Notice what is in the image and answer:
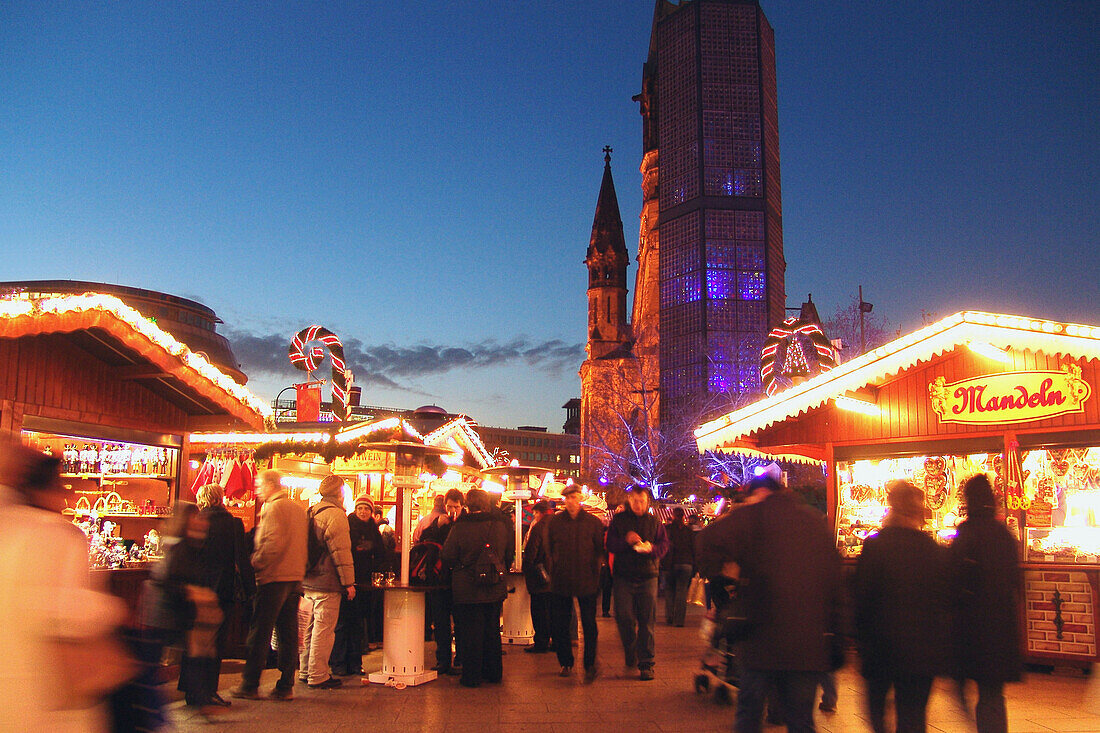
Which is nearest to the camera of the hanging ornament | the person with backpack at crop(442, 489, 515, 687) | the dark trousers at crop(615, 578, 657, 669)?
the person with backpack at crop(442, 489, 515, 687)

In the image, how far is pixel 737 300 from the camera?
5550cm

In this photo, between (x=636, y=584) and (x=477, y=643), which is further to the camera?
(x=636, y=584)

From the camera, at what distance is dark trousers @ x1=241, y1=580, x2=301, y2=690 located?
7.63 metres

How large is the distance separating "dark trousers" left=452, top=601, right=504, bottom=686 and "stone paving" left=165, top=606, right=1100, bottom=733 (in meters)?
0.18

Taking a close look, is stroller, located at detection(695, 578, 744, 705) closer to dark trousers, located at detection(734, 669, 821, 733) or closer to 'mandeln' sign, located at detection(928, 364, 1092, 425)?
dark trousers, located at detection(734, 669, 821, 733)

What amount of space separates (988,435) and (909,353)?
137 centimetres

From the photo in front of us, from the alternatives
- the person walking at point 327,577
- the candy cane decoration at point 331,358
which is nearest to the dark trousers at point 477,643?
the person walking at point 327,577

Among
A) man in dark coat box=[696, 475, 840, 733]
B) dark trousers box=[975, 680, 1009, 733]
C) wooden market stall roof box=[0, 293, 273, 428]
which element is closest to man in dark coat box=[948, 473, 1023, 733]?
dark trousers box=[975, 680, 1009, 733]

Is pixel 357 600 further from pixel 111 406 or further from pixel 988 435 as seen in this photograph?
pixel 988 435

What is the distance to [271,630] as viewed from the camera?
7.64 meters

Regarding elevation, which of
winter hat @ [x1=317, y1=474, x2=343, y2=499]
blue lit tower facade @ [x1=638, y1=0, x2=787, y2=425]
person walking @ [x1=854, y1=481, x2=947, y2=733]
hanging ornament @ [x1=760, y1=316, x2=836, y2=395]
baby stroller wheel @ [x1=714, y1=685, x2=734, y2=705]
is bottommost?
baby stroller wheel @ [x1=714, y1=685, x2=734, y2=705]

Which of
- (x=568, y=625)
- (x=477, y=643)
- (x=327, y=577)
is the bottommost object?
(x=477, y=643)

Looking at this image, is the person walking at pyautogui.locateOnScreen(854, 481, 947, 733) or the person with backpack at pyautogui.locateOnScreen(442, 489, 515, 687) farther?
the person with backpack at pyautogui.locateOnScreen(442, 489, 515, 687)

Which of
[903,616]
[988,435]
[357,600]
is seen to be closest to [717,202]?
[988,435]
